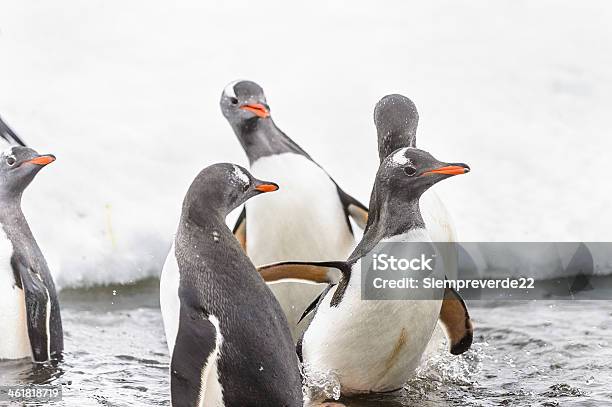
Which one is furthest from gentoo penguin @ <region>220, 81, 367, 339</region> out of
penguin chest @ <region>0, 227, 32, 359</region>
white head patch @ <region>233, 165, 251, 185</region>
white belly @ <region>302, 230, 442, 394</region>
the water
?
white head patch @ <region>233, 165, 251, 185</region>

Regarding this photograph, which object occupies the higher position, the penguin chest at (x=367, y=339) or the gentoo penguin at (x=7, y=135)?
the gentoo penguin at (x=7, y=135)

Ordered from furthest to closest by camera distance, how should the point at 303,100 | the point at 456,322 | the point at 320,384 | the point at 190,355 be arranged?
the point at 303,100 < the point at 456,322 < the point at 320,384 < the point at 190,355

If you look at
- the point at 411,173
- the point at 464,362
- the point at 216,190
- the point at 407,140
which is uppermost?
the point at 407,140

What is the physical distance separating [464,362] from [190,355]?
1593mm

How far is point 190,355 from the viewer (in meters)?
3.26

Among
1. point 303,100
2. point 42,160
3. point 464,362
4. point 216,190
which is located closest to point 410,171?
point 216,190

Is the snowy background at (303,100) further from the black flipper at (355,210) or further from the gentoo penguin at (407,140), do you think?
the gentoo penguin at (407,140)

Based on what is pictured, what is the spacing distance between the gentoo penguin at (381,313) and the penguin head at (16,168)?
1.34 m

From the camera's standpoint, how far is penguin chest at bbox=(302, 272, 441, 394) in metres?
3.82

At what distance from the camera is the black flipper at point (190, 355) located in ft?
10.7

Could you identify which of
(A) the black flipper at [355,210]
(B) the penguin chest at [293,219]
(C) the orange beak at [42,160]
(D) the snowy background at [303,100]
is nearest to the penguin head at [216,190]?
(B) the penguin chest at [293,219]

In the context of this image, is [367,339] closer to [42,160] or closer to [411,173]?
[411,173]

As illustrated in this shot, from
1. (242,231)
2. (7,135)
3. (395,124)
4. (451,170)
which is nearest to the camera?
(451,170)

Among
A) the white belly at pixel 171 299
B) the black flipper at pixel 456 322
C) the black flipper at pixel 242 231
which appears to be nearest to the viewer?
the white belly at pixel 171 299
